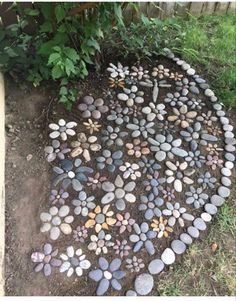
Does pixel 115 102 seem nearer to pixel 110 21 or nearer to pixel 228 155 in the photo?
pixel 110 21

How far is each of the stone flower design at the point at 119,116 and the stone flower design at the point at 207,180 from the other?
0.54 metres

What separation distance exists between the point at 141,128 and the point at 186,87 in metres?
0.44

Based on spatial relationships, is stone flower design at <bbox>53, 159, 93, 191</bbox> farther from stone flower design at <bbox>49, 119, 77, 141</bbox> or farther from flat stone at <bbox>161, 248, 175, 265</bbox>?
flat stone at <bbox>161, 248, 175, 265</bbox>

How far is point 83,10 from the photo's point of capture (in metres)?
2.18

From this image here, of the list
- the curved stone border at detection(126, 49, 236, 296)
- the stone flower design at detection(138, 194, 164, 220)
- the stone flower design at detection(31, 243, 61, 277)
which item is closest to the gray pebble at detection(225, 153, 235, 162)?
the curved stone border at detection(126, 49, 236, 296)

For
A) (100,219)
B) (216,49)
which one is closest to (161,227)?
(100,219)

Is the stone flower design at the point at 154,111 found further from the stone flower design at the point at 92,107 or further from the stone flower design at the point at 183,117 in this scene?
the stone flower design at the point at 92,107

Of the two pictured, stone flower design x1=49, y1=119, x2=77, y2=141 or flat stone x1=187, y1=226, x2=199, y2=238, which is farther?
stone flower design x1=49, y1=119, x2=77, y2=141

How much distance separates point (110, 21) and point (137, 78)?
1.50 feet

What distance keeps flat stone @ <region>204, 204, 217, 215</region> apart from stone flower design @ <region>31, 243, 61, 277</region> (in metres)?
0.78

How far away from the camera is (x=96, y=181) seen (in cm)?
221

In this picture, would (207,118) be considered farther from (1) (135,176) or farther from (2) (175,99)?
(1) (135,176)

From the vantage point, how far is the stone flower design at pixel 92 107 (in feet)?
8.03

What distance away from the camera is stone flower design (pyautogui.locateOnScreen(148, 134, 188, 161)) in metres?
2.31
